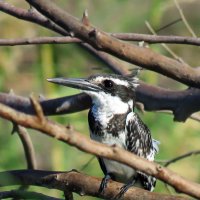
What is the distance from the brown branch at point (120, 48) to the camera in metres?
2.11

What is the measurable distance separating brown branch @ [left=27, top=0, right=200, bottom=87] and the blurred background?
178 centimetres

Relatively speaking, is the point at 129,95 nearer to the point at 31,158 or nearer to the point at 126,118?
the point at 126,118

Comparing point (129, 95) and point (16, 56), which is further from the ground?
point (16, 56)

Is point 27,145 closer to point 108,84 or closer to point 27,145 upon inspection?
point 27,145

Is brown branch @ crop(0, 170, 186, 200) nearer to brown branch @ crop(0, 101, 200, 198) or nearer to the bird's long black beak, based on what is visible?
the bird's long black beak

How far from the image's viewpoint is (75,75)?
16.3ft

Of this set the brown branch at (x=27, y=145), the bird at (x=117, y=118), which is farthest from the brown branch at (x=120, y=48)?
the brown branch at (x=27, y=145)

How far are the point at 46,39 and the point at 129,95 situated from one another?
2.11 ft

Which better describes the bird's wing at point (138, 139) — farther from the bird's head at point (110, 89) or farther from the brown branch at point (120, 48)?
the brown branch at point (120, 48)

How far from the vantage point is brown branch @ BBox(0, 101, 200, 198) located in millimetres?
1658

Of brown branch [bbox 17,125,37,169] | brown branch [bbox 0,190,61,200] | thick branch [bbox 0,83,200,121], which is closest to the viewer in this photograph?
brown branch [bbox 0,190,61,200]

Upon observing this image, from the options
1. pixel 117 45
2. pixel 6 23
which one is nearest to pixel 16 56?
pixel 6 23

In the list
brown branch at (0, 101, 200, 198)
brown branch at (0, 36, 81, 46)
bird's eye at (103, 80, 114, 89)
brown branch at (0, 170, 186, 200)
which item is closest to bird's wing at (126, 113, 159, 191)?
bird's eye at (103, 80, 114, 89)

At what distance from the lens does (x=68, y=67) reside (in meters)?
5.04
